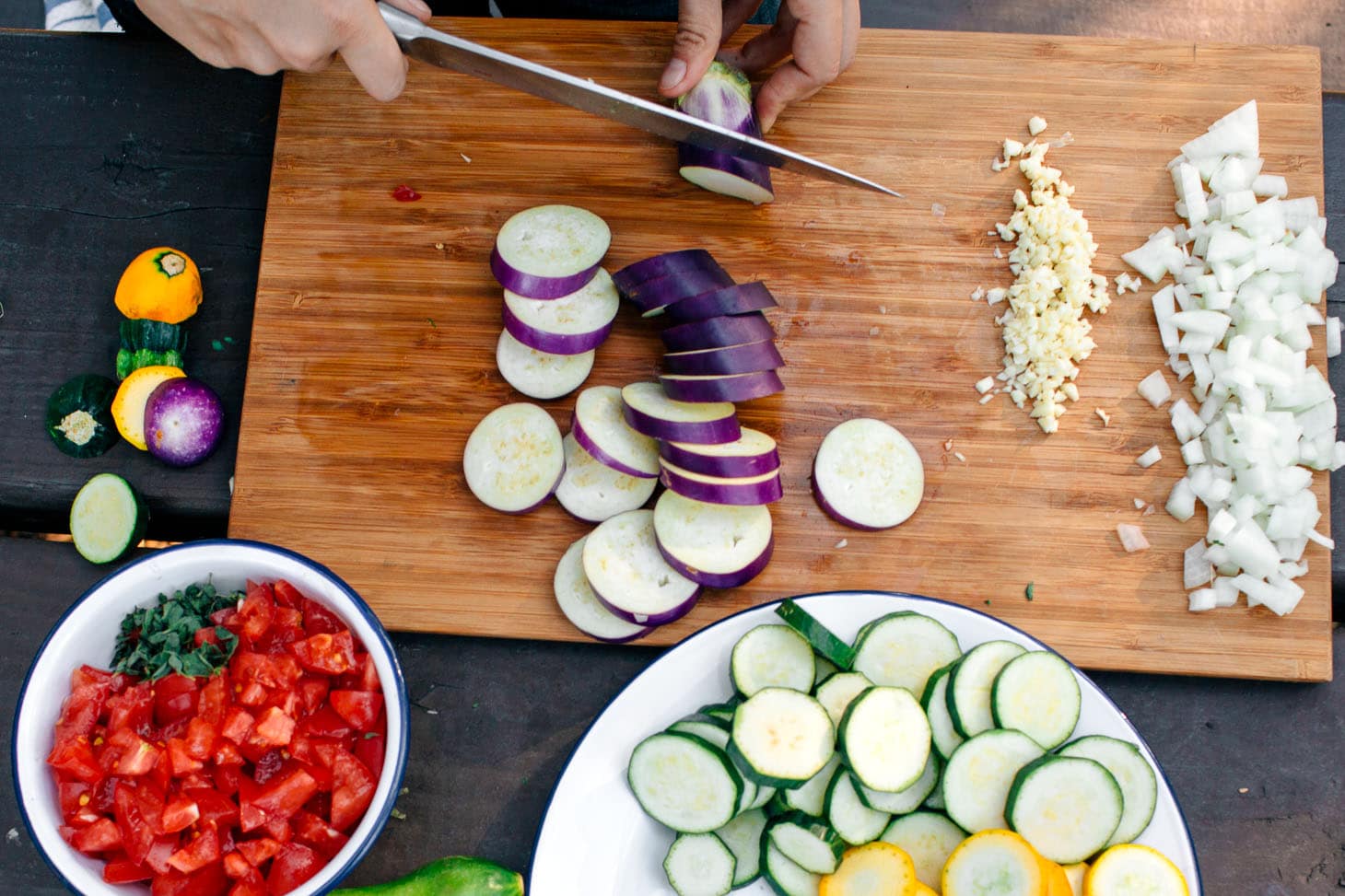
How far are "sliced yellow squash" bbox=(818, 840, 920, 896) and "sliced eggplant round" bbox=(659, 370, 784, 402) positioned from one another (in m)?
1.00

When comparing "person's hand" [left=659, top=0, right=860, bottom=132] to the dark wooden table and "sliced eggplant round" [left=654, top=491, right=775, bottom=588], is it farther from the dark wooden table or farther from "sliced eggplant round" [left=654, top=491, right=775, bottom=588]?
the dark wooden table

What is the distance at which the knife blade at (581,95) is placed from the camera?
6.85 ft

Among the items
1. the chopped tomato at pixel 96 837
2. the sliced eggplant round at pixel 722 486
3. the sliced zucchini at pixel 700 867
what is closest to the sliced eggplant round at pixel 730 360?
the sliced eggplant round at pixel 722 486

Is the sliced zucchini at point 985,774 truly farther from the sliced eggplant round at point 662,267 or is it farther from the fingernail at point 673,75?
the fingernail at point 673,75

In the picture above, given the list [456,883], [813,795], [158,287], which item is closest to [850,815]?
[813,795]

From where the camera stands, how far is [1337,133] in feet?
8.34

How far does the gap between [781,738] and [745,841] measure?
33cm

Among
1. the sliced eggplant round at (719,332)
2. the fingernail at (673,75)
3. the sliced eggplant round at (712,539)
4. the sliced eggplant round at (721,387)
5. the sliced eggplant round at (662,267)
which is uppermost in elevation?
the fingernail at (673,75)

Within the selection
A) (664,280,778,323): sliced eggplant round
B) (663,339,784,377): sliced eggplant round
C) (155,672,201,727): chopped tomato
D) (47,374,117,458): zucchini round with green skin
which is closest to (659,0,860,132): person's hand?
(664,280,778,323): sliced eggplant round

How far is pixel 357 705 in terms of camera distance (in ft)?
6.64

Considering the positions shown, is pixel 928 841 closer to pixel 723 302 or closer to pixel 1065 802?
pixel 1065 802

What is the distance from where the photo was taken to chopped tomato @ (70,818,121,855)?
1920 millimetres

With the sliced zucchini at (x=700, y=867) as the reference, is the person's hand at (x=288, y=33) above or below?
above

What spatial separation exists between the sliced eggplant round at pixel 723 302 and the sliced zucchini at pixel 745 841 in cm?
113
